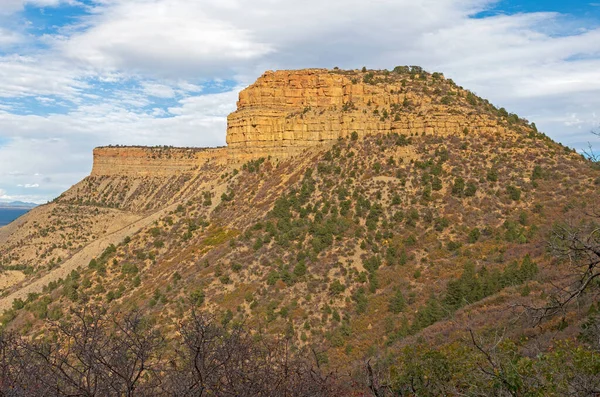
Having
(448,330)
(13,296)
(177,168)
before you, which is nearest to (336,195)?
(448,330)

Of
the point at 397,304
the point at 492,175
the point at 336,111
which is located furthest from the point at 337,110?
the point at 397,304

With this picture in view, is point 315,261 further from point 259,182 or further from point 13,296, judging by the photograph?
point 13,296

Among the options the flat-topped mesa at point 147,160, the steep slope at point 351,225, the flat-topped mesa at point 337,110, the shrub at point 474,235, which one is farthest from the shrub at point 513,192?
the flat-topped mesa at point 147,160

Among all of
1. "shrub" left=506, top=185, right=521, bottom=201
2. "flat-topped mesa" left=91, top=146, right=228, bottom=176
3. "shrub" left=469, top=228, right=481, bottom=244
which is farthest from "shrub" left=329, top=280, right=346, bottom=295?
"flat-topped mesa" left=91, top=146, right=228, bottom=176

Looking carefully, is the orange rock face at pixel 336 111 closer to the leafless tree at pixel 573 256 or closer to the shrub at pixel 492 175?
the shrub at pixel 492 175

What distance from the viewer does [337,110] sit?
55000mm

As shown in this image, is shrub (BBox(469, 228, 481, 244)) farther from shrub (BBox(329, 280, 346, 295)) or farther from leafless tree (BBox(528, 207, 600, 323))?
leafless tree (BBox(528, 207, 600, 323))

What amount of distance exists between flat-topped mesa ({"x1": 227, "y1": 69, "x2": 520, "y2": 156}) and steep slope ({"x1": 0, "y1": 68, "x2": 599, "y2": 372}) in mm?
135

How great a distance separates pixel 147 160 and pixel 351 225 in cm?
5756

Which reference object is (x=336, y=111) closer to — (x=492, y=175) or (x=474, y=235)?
(x=492, y=175)

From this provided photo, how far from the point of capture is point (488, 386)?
8414 mm

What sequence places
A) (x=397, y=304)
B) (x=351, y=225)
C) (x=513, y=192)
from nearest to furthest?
(x=397, y=304) → (x=351, y=225) → (x=513, y=192)

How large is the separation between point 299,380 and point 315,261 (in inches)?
1170

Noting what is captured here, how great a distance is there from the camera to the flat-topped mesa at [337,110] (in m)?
52.2
